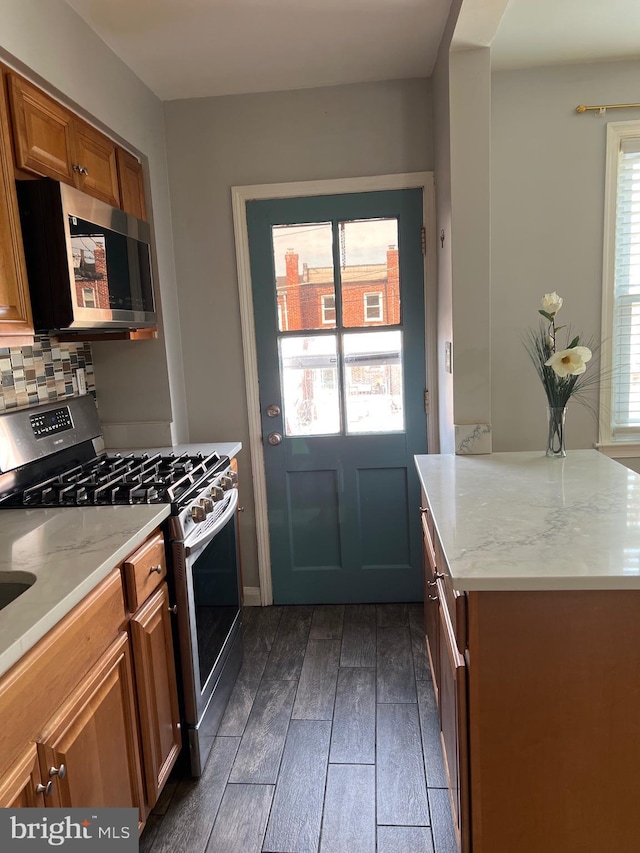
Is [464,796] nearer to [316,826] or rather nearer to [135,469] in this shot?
[316,826]

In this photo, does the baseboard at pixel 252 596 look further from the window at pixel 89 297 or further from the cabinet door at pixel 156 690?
the window at pixel 89 297

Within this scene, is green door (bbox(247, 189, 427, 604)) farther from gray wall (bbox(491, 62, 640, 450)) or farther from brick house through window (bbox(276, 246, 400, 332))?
gray wall (bbox(491, 62, 640, 450))

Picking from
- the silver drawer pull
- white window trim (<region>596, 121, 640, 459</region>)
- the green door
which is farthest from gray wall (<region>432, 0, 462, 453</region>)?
the silver drawer pull

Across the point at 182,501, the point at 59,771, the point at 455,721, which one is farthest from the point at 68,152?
the point at 455,721

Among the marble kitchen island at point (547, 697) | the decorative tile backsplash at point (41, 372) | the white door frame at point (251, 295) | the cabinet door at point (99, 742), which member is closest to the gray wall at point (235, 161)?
the white door frame at point (251, 295)

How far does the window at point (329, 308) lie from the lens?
115 inches

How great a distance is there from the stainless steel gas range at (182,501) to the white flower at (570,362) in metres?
1.29

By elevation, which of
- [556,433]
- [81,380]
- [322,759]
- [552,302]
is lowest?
[322,759]

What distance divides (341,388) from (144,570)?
152cm

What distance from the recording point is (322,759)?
6.72 feet

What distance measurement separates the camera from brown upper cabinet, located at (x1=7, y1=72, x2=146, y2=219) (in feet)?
5.81

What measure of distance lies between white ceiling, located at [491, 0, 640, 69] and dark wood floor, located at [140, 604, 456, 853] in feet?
8.19

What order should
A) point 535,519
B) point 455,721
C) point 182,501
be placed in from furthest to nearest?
1. point 182,501
2. point 535,519
3. point 455,721

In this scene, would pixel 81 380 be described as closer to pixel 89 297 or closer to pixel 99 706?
pixel 89 297
